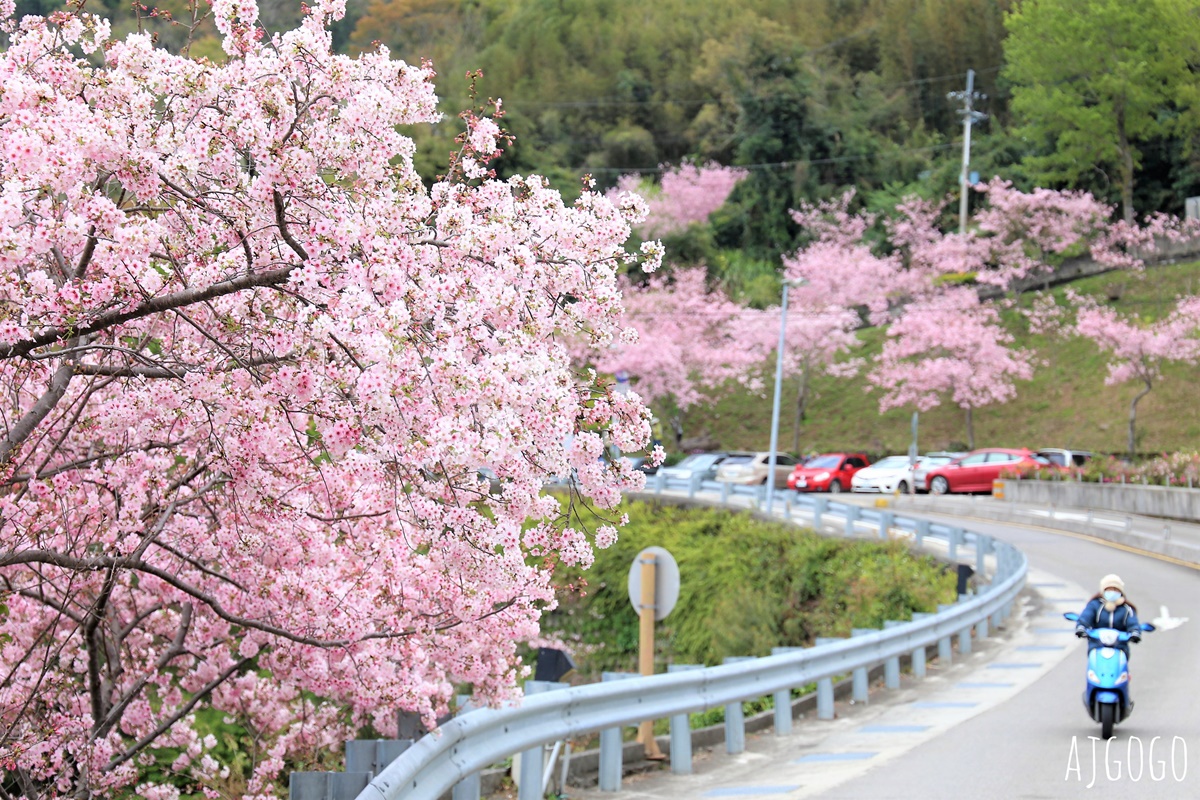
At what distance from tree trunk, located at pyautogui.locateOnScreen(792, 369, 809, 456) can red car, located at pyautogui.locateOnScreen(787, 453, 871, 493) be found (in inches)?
347

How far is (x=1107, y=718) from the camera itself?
38.4ft

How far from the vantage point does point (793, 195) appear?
76125 mm

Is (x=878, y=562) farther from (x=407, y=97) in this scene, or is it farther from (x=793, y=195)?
(x=793, y=195)

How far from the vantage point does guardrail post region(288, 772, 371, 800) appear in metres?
5.37

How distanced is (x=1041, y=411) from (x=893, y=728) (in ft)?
157

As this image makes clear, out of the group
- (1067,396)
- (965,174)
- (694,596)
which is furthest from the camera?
(965,174)

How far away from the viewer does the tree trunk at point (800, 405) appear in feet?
198

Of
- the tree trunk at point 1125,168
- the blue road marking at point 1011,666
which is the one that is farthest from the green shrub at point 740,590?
the tree trunk at point 1125,168

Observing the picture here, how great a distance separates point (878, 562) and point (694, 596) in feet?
21.1

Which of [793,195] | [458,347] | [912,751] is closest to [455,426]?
[458,347]

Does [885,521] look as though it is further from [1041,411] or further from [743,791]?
[1041,411]

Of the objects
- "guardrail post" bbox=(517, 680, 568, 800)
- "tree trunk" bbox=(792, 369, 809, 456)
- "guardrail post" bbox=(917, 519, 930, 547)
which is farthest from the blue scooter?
"tree trunk" bbox=(792, 369, 809, 456)

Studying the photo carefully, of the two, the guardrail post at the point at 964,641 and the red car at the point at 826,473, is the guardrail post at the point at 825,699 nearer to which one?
the guardrail post at the point at 964,641

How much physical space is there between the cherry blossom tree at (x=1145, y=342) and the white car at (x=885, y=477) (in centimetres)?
970
